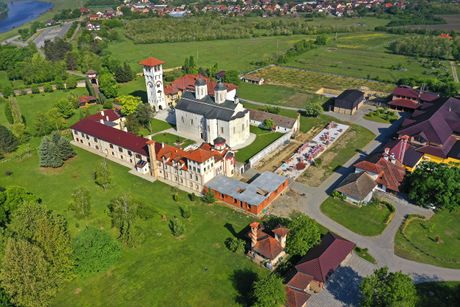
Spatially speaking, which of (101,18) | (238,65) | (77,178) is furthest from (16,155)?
(101,18)

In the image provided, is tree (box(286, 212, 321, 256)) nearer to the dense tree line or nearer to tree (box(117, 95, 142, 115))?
tree (box(117, 95, 142, 115))

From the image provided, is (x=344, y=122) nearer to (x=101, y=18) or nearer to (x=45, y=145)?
(x=45, y=145)

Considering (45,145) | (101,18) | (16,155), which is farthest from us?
(101,18)

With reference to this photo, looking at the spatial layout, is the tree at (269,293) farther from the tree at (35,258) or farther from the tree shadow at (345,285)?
the tree at (35,258)

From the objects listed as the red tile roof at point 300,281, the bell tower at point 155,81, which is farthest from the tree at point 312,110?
the red tile roof at point 300,281

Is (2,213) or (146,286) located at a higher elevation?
(2,213)

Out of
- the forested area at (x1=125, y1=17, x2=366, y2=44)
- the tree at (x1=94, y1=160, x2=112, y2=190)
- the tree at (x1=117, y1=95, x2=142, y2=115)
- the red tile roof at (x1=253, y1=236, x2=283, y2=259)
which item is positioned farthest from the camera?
the forested area at (x1=125, y1=17, x2=366, y2=44)

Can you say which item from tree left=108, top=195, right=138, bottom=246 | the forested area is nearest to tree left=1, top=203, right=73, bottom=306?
tree left=108, top=195, right=138, bottom=246
